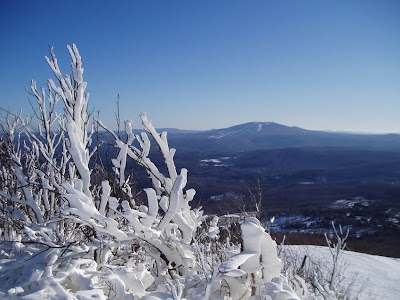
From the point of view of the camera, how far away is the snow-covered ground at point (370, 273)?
49.2 feet

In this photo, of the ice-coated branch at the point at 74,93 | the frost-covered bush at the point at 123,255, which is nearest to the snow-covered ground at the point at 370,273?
the frost-covered bush at the point at 123,255

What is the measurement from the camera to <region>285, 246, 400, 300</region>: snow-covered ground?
14991 millimetres

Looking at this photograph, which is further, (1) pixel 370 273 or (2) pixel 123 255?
(1) pixel 370 273

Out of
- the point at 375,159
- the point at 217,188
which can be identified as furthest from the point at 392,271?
the point at 375,159

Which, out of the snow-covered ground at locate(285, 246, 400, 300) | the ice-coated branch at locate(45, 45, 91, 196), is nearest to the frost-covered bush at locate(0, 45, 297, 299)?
the ice-coated branch at locate(45, 45, 91, 196)

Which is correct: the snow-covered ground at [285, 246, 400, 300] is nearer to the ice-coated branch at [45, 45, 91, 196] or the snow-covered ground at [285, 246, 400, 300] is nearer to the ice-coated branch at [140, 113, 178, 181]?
the ice-coated branch at [140, 113, 178, 181]

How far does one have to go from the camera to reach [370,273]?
18469 mm

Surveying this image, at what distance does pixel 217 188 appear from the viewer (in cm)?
9719

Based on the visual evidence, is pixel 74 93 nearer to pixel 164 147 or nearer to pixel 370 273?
pixel 164 147

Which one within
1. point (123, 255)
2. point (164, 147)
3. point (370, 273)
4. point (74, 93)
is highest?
point (74, 93)

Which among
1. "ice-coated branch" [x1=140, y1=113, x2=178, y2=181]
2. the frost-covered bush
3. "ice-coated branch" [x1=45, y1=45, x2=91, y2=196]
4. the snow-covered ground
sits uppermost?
"ice-coated branch" [x1=45, y1=45, x2=91, y2=196]

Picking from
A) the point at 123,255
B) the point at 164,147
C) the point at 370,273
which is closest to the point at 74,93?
the point at 164,147

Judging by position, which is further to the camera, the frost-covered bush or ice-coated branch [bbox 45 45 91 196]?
ice-coated branch [bbox 45 45 91 196]

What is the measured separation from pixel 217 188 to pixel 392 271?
78416 mm
